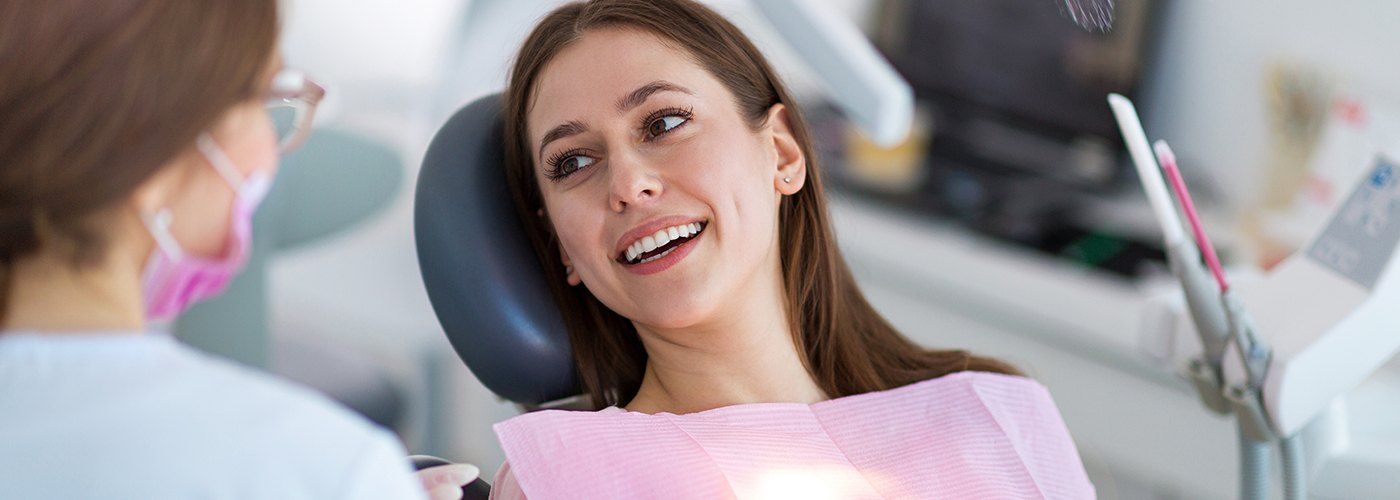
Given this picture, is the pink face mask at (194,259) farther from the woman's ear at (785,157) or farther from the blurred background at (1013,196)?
the blurred background at (1013,196)

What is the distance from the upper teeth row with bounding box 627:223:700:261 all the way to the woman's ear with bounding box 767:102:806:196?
5.7 inches

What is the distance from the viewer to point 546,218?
1.37 metres

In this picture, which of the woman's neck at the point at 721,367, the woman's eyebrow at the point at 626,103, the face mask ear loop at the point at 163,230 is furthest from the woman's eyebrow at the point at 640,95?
the face mask ear loop at the point at 163,230

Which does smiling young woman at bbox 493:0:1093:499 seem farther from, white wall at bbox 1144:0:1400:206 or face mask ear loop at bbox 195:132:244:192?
white wall at bbox 1144:0:1400:206

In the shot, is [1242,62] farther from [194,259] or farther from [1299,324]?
[194,259]

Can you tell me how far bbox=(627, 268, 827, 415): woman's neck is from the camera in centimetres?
134

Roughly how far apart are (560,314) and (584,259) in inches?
3.3

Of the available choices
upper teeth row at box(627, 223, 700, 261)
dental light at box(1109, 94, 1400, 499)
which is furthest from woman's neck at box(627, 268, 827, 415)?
dental light at box(1109, 94, 1400, 499)

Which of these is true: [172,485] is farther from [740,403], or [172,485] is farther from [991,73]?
[991,73]

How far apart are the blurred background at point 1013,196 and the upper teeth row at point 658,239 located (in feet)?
1.75

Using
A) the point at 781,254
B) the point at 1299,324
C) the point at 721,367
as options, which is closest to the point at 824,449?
the point at 721,367

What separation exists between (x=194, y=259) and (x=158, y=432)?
5.8 inches

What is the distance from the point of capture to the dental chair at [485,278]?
1.29m

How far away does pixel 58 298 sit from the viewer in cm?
71
